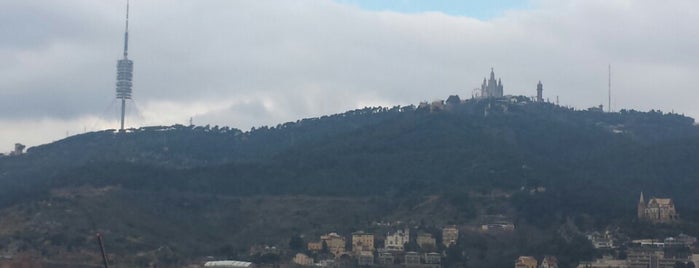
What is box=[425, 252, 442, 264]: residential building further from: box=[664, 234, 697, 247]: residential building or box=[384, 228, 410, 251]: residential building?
box=[664, 234, 697, 247]: residential building

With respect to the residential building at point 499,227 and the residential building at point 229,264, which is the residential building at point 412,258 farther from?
the residential building at point 229,264

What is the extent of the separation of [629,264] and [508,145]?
1694 inches

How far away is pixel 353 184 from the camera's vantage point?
375ft

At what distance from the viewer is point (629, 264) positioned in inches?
3287

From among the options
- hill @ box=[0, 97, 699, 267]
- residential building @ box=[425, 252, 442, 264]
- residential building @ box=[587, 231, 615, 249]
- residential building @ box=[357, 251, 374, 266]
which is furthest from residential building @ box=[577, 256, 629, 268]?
residential building @ box=[357, 251, 374, 266]

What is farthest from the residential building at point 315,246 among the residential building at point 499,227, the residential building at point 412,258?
the residential building at point 499,227

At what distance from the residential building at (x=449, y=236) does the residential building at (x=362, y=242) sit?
489 centimetres

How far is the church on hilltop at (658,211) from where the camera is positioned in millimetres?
93875

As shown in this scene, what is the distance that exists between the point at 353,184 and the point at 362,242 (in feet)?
65.5

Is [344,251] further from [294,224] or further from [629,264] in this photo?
[629,264]

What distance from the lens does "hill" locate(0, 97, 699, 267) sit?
314ft

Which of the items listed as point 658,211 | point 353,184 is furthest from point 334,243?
point 658,211

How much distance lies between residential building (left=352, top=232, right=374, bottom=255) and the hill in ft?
16.1

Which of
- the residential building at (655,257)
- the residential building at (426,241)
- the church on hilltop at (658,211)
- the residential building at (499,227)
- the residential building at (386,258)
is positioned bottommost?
the residential building at (386,258)
